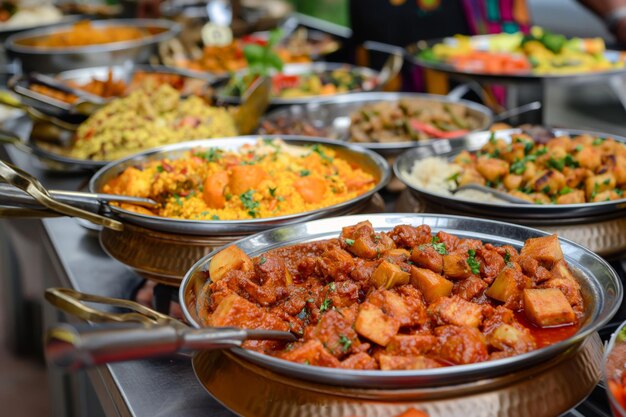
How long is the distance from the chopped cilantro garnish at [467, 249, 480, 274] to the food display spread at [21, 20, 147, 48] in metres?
3.39

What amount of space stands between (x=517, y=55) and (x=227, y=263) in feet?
8.85

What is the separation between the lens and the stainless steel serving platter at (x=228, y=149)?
1.57 meters

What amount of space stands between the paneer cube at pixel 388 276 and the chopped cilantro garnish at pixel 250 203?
1.79 ft

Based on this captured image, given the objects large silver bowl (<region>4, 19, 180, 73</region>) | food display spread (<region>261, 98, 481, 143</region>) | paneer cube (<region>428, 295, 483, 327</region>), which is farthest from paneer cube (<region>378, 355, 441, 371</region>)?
large silver bowl (<region>4, 19, 180, 73</region>)

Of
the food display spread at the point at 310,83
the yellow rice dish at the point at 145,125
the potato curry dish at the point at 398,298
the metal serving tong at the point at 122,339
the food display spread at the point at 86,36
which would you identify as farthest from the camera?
the food display spread at the point at 86,36

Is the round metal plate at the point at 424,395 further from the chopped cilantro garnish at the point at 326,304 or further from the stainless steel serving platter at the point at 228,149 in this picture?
the stainless steel serving platter at the point at 228,149

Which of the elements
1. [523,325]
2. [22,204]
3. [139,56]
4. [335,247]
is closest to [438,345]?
[523,325]

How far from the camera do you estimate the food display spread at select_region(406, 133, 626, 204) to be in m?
1.79

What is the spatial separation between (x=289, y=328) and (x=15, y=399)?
2.68 metres

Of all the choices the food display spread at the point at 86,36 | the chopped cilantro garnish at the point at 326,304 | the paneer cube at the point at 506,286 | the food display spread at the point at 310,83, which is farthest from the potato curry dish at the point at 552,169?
the food display spread at the point at 86,36

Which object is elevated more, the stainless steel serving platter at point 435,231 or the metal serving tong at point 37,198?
the metal serving tong at point 37,198

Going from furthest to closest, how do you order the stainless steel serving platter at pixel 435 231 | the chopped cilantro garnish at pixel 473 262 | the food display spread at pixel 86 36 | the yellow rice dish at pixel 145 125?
the food display spread at pixel 86 36 → the yellow rice dish at pixel 145 125 → the chopped cilantro garnish at pixel 473 262 → the stainless steel serving platter at pixel 435 231

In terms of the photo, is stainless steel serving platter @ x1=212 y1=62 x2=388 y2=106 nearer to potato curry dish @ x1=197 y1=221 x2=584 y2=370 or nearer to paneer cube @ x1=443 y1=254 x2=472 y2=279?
potato curry dish @ x1=197 y1=221 x2=584 y2=370

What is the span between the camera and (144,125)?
2.48 metres
